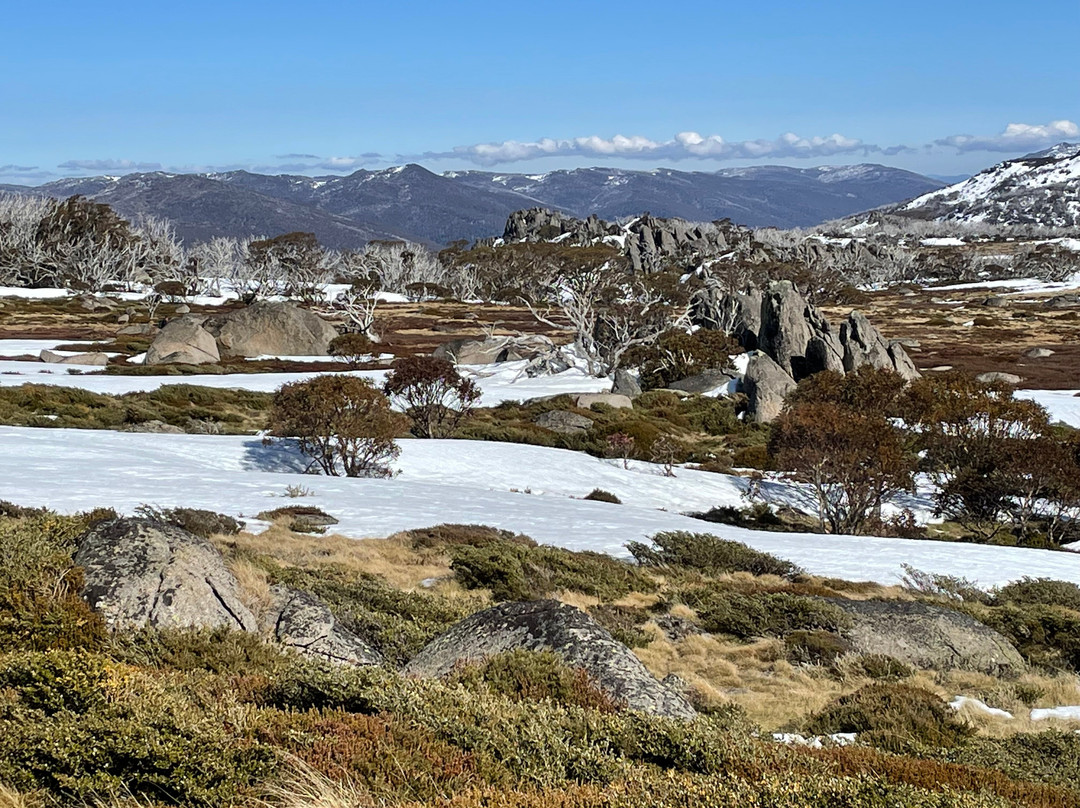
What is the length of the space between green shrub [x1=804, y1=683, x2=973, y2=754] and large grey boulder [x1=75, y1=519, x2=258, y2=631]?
19.1 feet

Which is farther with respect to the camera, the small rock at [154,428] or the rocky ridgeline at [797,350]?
the rocky ridgeline at [797,350]

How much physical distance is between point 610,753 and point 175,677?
274 centimetres

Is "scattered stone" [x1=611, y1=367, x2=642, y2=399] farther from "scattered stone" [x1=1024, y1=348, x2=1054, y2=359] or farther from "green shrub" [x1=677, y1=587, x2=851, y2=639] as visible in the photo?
"scattered stone" [x1=1024, y1=348, x2=1054, y2=359]

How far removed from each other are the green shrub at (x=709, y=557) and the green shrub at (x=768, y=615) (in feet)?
8.56

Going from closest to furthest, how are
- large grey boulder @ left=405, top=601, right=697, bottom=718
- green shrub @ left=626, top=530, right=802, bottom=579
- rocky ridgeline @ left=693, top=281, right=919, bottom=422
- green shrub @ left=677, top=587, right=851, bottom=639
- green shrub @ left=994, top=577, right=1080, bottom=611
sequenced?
large grey boulder @ left=405, top=601, right=697, bottom=718 < green shrub @ left=677, top=587, right=851, bottom=639 < green shrub @ left=994, top=577, right=1080, bottom=611 < green shrub @ left=626, top=530, right=802, bottom=579 < rocky ridgeline @ left=693, top=281, right=919, bottom=422

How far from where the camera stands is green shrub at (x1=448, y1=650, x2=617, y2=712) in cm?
586

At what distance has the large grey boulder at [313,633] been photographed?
23.5 feet

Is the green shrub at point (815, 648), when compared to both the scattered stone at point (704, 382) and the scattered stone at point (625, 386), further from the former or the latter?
the scattered stone at point (704, 382)

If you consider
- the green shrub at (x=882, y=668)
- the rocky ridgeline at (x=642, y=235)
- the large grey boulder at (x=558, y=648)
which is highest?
the rocky ridgeline at (x=642, y=235)

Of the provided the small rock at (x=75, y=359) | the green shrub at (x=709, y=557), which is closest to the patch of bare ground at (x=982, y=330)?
the green shrub at (x=709, y=557)

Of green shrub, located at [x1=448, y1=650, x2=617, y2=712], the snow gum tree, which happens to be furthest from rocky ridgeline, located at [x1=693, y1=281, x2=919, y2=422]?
green shrub, located at [x1=448, y1=650, x2=617, y2=712]

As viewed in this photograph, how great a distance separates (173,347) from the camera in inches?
1767

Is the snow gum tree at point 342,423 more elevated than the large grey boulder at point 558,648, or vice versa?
the large grey boulder at point 558,648

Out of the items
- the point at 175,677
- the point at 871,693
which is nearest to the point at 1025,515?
the point at 871,693
